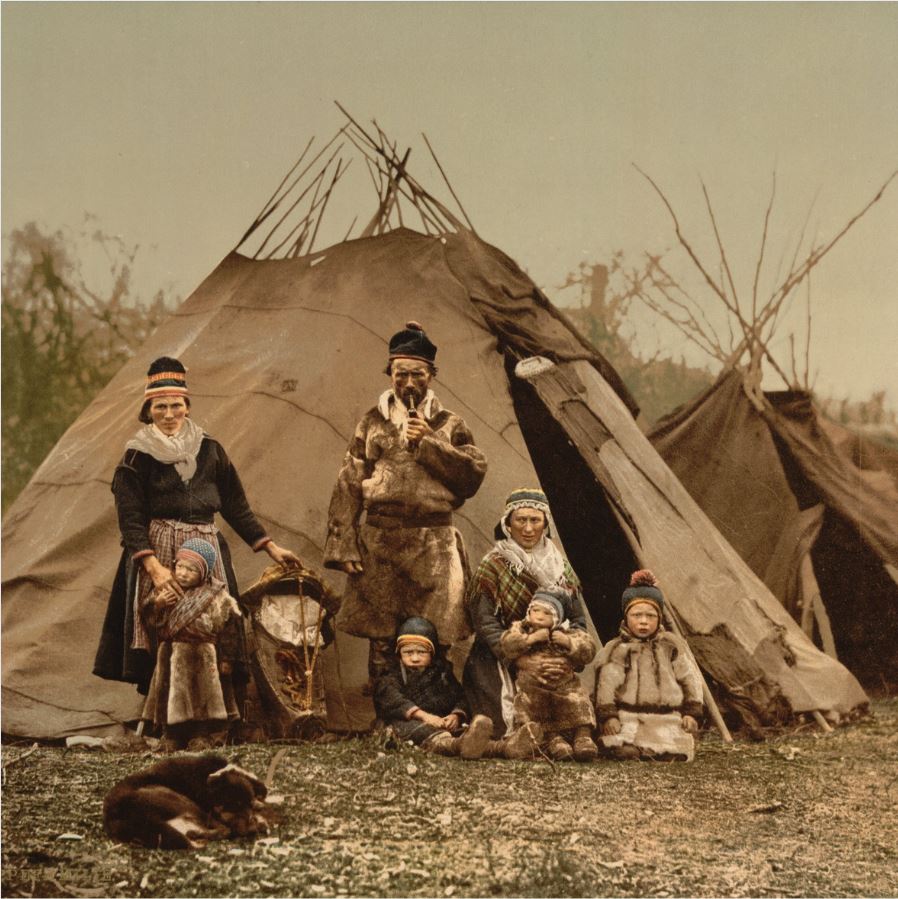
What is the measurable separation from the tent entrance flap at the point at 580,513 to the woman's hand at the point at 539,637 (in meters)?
1.30

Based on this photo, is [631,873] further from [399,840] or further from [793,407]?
[793,407]

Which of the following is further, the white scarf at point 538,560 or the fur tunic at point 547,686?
the white scarf at point 538,560

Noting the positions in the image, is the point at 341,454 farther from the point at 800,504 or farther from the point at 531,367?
the point at 800,504

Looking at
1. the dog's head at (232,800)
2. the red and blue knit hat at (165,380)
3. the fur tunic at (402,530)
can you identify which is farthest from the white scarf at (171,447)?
the dog's head at (232,800)

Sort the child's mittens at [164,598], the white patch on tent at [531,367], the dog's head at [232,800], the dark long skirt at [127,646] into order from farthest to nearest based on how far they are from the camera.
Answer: the white patch on tent at [531,367]
the dark long skirt at [127,646]
the child's mittens at [164,598]
the dog's head at [232,800]

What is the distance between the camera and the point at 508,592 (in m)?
5.21

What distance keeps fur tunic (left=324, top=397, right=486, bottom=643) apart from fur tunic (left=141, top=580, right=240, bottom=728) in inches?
22.7

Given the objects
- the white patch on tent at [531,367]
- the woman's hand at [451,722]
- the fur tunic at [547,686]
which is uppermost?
the white patch on tent at [531,367]

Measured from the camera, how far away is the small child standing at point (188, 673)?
495cm

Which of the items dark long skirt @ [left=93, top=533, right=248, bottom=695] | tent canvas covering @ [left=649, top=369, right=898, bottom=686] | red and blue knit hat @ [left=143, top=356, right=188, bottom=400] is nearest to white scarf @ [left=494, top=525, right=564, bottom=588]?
dark long skirt @ [left=93, top=533, right=248, bottom=695]

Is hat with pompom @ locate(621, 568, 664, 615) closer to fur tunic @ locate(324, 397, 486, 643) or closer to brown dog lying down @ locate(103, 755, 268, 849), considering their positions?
fur tunic @ locate(324, 397, 486, 643)

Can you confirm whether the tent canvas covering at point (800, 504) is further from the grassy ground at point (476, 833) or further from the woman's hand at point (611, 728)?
the woman's hand at point (611, 728)

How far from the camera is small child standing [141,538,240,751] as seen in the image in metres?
4.95

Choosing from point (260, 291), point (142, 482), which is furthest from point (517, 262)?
point (142, 482)
